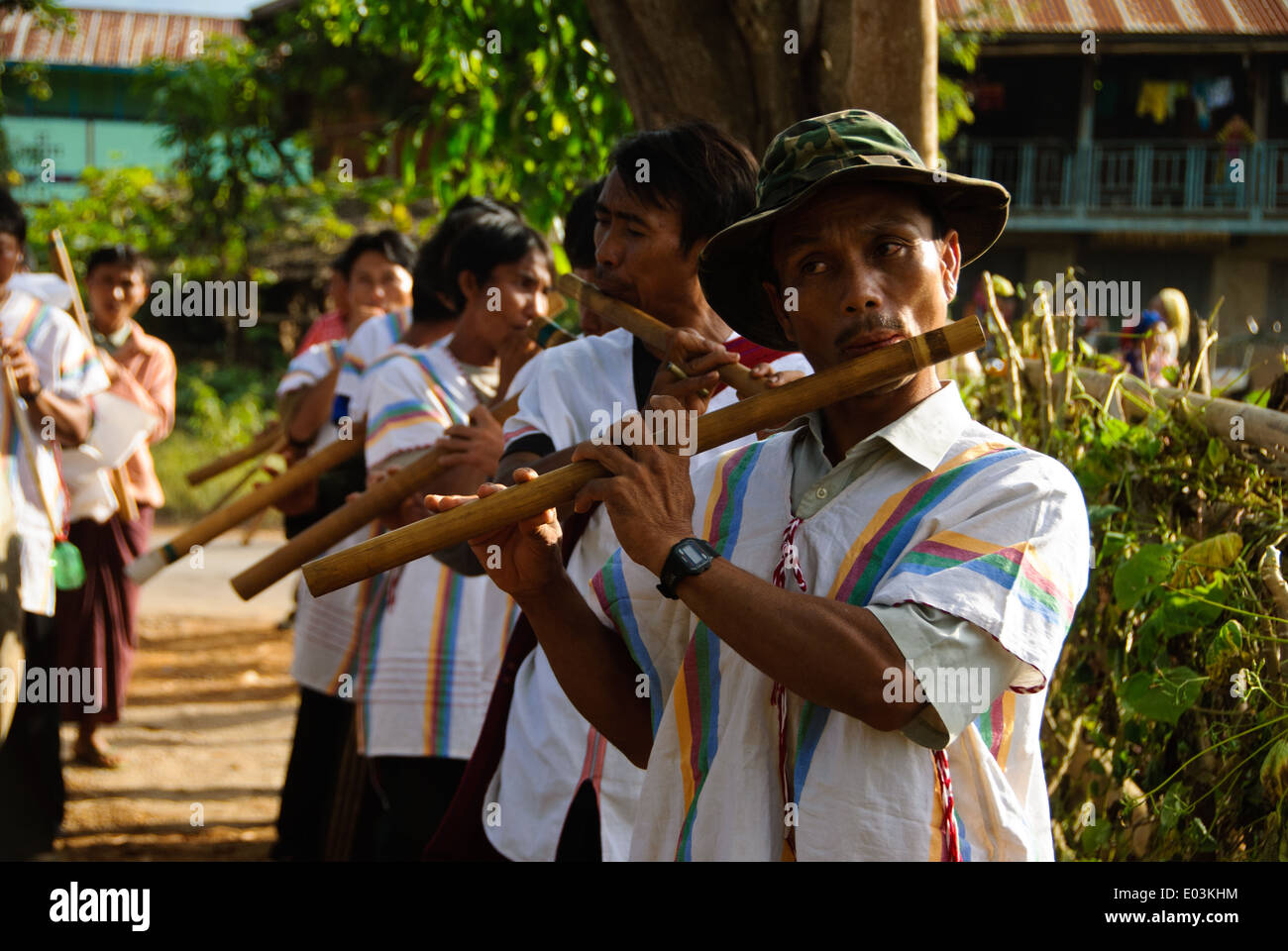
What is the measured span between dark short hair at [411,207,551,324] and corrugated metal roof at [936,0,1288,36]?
35.8 feet

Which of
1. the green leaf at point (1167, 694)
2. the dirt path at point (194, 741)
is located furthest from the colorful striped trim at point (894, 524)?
the dirt path at point (194, 741)

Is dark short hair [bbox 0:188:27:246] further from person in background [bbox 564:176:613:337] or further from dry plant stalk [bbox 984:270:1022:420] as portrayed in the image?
dry plant stalk [bbox 984:270:1022:420]

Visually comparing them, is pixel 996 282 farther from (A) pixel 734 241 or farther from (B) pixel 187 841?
(B) pixel 187 841

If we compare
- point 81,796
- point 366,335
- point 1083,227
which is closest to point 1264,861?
point 366,335

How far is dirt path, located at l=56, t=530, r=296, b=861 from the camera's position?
17.9 feet

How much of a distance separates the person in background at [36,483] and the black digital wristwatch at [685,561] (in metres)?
3.29

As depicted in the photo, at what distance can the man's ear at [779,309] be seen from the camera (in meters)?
1.99

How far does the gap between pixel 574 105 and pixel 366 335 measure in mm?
1485

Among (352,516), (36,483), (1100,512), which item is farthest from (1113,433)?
(36,483)

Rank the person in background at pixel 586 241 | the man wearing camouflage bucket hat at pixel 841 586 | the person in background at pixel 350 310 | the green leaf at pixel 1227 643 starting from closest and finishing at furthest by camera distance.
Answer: the man wearing camouflage bucket hat at pixel 841 586
the green leaf at pixel 1227 643
the person in background at pixel 586 241
the person in background at pixel 350 310

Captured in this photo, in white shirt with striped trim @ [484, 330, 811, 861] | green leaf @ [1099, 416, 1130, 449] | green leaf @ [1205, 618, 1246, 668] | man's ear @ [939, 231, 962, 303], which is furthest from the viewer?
green leaf @ [1099, 416, 1130, 449]

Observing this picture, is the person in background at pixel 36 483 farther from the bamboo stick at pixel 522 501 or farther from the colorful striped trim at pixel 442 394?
the bamboo stick at pixel 522 501

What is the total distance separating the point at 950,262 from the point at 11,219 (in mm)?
3728

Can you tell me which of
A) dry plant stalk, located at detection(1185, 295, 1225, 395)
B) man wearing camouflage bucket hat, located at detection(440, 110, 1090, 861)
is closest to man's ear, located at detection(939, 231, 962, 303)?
man wearing camouflage bucket hat, located at detection(440, 110, 1090, 861)
